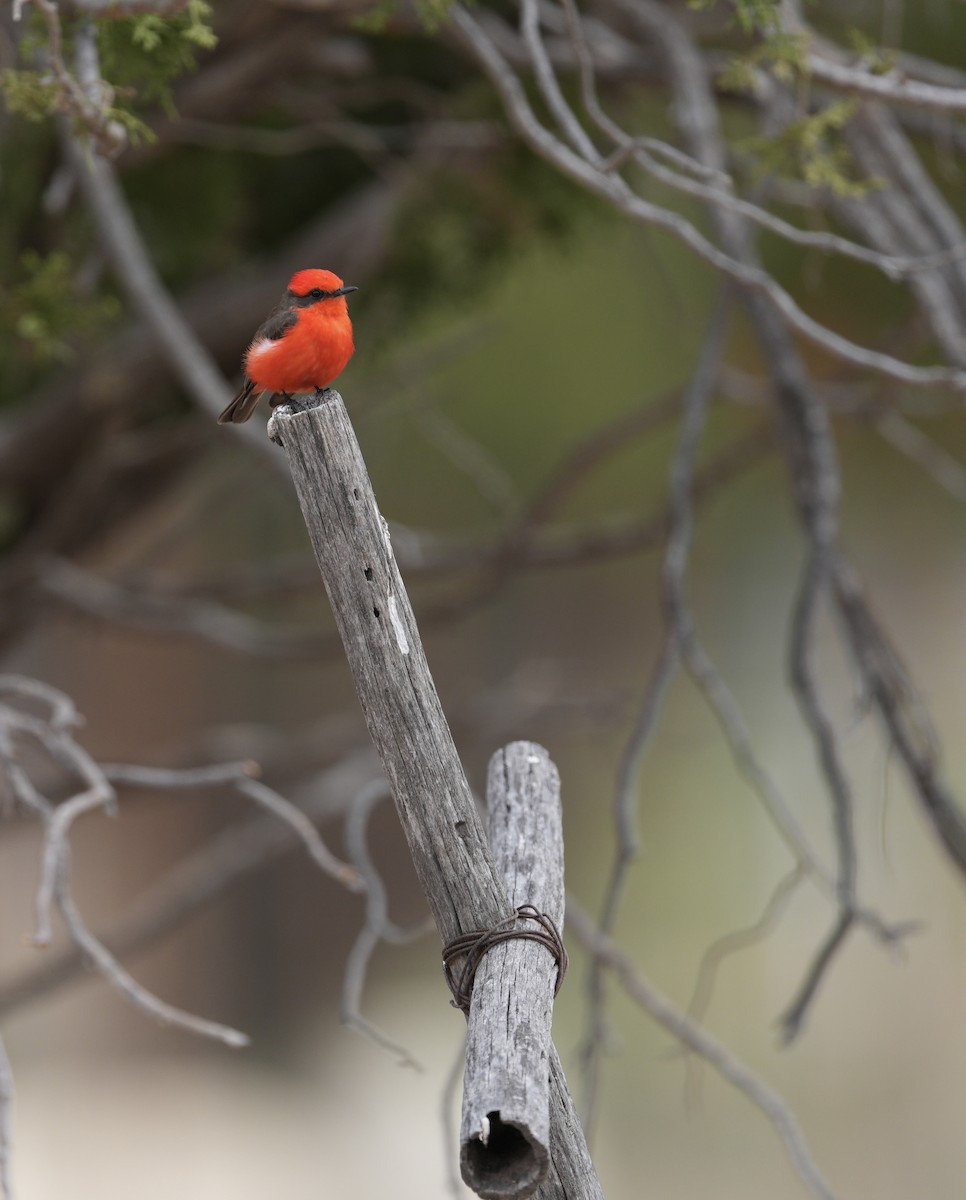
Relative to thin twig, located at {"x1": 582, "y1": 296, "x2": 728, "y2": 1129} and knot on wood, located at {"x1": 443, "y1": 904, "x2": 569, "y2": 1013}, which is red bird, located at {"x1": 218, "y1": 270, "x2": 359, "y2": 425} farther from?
thin twig, located at {"x1": 582, "y1": 296, "x2": 728, "y2": 1129}

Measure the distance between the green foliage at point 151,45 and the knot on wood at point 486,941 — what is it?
4.06 ft

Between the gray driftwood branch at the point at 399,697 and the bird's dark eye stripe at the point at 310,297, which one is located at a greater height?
the bird's dark eye stripe at the point at 310,297

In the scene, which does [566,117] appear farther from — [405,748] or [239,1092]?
[239,1092]

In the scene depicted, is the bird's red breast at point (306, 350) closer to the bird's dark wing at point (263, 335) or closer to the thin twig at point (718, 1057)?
the bird's dark wing at point (263, 335)

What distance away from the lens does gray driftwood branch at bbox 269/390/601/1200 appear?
4.92 ft

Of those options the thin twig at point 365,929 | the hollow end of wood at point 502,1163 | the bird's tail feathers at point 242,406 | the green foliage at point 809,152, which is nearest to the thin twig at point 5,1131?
the thin twig at point 365,929

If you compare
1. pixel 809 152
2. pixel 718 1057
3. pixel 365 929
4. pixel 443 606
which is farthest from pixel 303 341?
pixel 443 606

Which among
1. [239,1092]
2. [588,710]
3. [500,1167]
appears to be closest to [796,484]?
[500,1167]

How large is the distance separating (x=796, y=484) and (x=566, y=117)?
1.06 metres

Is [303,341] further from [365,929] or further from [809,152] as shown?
[365,929]

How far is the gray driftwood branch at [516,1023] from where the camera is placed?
1273 mm

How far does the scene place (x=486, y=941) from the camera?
5.11ft

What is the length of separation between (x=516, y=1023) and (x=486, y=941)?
17 cm

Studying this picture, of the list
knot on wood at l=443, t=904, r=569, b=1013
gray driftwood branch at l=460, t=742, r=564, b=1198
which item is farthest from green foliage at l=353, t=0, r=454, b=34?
knot on wood at l=443, t=904, r=569, b=1013
